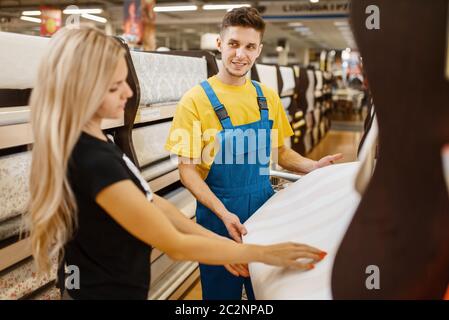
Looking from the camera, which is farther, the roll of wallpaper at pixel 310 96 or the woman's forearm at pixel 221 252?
the roll of wallpaper at pixel 310 96

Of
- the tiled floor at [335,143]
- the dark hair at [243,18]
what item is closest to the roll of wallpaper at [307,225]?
the dark hair at [243,18]

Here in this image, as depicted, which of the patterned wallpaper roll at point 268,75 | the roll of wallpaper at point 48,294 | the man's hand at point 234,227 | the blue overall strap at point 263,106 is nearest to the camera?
the man's hand at point 234,227

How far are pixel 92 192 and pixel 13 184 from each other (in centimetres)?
68

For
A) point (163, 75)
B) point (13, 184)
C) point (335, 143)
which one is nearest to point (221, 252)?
point (13, 184)

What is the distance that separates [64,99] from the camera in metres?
0.97

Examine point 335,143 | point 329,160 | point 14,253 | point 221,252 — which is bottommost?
point 335,143

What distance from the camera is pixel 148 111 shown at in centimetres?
239

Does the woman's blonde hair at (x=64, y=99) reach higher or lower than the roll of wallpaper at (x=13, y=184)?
higher

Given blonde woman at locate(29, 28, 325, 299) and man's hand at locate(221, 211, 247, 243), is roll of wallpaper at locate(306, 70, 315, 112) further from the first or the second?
blonde woman at locate(29, 28, 325, 299)

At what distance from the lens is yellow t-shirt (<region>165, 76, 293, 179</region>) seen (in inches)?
73.9

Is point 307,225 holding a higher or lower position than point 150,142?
lower

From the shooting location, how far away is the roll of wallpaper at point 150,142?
7.89 ft

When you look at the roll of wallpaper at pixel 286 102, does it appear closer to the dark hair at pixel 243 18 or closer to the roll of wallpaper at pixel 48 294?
the dark hair at pixel 243 18

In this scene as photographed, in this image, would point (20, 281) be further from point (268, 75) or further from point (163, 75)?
point (268, 75)
